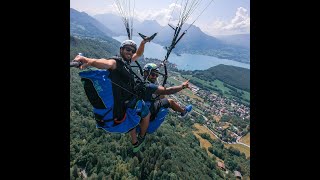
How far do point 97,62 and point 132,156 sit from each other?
152ft

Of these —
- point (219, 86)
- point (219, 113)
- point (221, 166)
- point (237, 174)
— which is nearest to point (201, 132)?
point (221, 166)

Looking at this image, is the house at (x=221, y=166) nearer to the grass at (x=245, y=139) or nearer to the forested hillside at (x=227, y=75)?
the grass at (x=245, y=139)

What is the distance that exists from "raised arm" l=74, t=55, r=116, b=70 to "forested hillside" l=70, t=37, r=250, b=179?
42103mm

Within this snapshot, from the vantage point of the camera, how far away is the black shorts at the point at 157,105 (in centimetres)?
423

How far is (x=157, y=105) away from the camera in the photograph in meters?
4.27

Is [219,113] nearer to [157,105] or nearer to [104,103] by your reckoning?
[157,105]

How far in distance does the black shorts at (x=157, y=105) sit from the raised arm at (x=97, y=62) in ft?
3.89

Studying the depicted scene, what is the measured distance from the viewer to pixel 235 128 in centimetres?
7525

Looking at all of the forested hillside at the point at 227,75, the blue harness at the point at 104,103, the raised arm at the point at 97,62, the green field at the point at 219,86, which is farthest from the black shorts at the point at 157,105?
the forested hillside at the point at 227,75

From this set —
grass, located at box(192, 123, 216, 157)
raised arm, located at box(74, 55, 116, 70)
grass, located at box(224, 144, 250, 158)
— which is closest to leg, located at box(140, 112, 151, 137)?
raised arm, located at box(74, 55, 116, 70)
